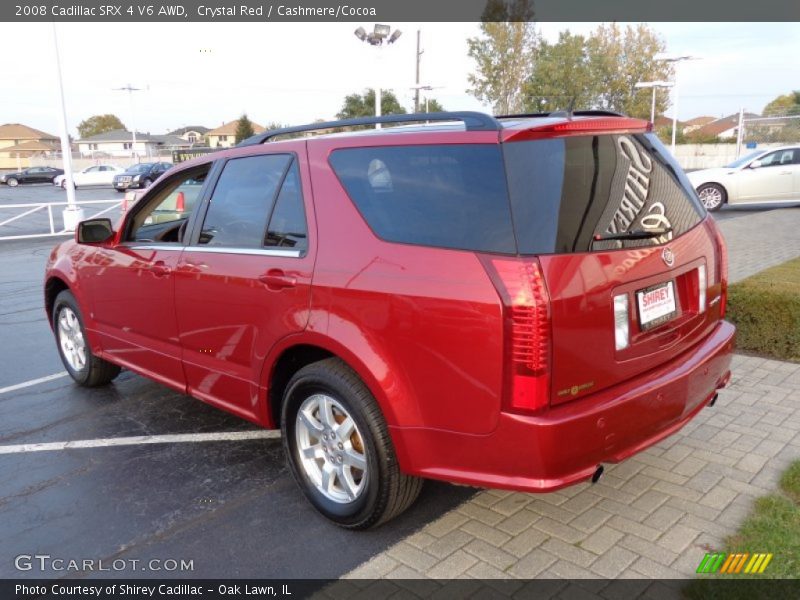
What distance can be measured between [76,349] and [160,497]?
7.68 ft

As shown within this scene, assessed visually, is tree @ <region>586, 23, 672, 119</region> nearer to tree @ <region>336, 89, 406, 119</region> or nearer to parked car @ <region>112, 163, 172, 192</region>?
tree @ <region>336, 89, 406, 119</region>

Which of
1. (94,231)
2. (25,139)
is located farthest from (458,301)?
(25,139)

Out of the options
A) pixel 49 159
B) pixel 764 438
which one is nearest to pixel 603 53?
pixel 764 438

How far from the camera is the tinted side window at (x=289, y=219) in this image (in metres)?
3.22

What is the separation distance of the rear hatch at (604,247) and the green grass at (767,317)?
262 cm

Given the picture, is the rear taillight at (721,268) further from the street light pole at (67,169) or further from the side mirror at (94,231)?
the street light pole at (67,169)

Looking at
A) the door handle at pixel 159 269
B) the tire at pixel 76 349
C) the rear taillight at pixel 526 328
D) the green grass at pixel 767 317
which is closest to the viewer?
the rear taillight at pixel 526 328

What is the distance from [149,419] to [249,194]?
6.47ft

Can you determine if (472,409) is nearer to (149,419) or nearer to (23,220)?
(149,419)

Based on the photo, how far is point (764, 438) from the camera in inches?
156

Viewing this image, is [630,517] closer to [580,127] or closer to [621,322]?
[621,322]

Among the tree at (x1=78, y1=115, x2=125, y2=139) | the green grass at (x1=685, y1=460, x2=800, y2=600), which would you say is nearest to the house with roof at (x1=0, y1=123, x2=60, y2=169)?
the tree at (x1=78, y1=115, x2=125, y2=139)

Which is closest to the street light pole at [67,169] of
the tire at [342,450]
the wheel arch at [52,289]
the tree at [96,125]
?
the wheel arch at [52,289]

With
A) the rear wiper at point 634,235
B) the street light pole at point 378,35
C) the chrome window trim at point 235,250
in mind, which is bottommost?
the chrome window trim at point 235,250
